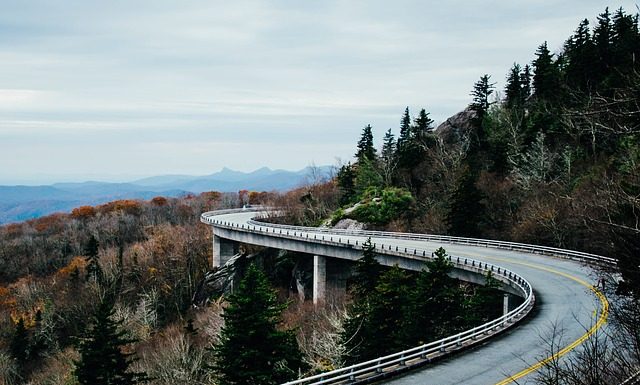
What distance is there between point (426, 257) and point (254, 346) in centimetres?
2342

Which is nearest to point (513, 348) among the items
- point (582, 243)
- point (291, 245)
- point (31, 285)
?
point (582, 243)

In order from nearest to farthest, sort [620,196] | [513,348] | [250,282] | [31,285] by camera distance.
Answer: [620,196], [513,348], [250,282], [31,285]

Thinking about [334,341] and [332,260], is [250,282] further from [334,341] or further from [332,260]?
[332,260]

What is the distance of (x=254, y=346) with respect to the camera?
2405 cm

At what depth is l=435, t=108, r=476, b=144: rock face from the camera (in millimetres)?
80312

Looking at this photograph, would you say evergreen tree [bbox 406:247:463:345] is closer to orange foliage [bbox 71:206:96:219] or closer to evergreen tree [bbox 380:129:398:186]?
evergreen tree [bbox 380:129:398:186]

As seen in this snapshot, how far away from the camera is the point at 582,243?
165ft

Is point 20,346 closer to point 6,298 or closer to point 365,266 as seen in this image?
point 6,298

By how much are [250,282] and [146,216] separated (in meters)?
116

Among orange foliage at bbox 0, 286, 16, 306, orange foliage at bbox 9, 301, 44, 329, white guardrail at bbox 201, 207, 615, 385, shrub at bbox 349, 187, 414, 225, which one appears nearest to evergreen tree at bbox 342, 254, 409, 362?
white guardrail at bbox 201, 207, 615, 385

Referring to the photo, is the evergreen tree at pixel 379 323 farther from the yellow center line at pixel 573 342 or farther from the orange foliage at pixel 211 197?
the orange foliage at pixel 211 197

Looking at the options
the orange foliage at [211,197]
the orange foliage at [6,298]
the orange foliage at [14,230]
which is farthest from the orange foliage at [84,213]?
the orange foliage at [6,298]

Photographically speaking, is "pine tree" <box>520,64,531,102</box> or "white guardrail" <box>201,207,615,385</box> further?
"pine tree" <box>520,64,531,102</box>

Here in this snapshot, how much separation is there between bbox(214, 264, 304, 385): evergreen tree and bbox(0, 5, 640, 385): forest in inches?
2.4
